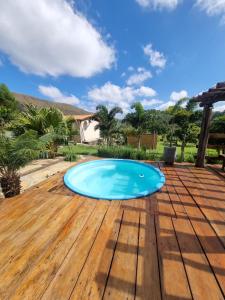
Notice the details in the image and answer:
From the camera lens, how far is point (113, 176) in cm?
655

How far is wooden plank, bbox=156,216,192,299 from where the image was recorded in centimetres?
139

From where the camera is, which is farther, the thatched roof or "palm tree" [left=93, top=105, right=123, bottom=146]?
"palm tree" [left=93, top=105, right=123, bottom=146]

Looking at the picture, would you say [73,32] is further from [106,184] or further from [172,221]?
[172,221]

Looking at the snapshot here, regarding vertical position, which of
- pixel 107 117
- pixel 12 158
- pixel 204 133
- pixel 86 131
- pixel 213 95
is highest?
pixel 213 95

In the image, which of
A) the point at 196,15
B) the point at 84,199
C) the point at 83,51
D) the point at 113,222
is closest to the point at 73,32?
the point at 83,51

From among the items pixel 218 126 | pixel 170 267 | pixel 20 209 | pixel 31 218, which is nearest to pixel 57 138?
pixel 20 209

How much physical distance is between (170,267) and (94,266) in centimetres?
84

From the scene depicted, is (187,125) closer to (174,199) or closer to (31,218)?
(174,199)

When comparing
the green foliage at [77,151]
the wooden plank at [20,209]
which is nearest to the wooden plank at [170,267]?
the wooden plank at [20,209]

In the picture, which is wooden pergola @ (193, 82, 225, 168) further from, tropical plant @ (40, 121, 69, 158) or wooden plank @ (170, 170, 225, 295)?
tropical plant @ (40, 121, 69, 158)

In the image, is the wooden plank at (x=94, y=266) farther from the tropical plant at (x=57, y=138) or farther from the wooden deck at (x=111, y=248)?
the tropical plant at (x=57, y=138)

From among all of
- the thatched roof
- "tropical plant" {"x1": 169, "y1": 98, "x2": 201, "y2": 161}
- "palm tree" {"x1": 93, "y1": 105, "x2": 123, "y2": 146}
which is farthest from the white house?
the thatched roof

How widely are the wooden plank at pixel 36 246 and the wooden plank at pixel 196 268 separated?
150 cm

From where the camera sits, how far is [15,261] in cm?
171
